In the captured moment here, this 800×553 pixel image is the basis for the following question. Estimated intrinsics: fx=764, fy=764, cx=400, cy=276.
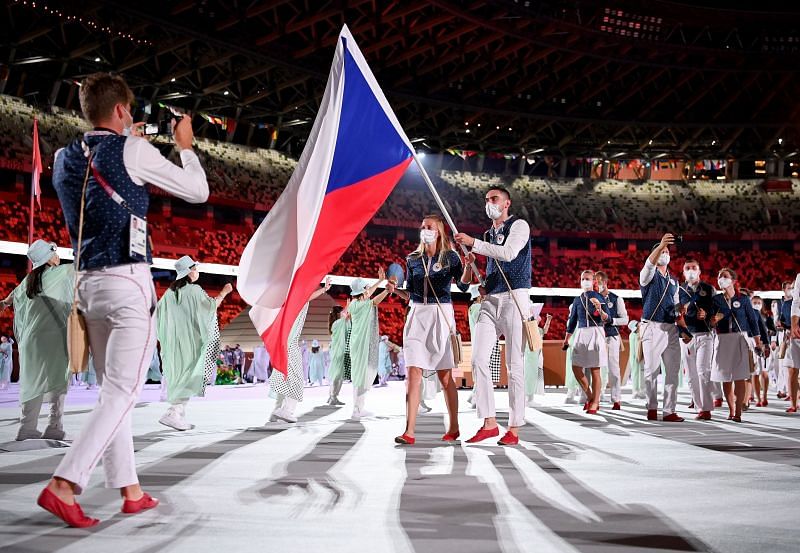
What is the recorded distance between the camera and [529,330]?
19.7 feet

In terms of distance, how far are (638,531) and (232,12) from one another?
2168cm

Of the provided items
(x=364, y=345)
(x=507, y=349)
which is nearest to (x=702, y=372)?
(x=507, y=349)

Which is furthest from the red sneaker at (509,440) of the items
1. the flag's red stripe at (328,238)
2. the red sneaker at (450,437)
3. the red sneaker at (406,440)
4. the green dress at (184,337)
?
the green dress at (184,337)

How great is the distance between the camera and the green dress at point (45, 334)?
624 centimetres

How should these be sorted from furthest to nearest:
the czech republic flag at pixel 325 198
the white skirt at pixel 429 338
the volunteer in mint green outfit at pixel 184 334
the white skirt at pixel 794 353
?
the white skirt at pixel 794 353 < the volunteer in mint green outfit at pixel 184 334 < the white skirt at pixel 429 338 < the czech republic flag at pixel 325 198

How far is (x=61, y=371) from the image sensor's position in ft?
20.8

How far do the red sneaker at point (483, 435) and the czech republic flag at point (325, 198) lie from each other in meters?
1.90

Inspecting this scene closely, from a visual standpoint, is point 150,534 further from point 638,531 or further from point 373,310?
point 373,310

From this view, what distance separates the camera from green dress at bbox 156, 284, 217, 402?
25.7 feet

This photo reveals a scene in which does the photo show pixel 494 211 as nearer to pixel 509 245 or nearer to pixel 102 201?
pixel 509 245

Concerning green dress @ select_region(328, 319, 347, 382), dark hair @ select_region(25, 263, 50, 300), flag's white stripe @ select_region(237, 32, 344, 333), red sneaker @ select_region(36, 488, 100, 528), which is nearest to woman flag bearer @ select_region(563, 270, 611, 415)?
green dress @ select_region(328, 319, 347, 382)

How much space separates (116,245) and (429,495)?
186cm

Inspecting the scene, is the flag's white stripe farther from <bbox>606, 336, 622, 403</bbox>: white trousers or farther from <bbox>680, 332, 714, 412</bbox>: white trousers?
<bbox>606, 336, 622, 403</bbox>: white trousers

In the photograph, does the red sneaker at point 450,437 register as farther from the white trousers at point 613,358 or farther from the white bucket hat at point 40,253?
the white trousers at point 613,358
